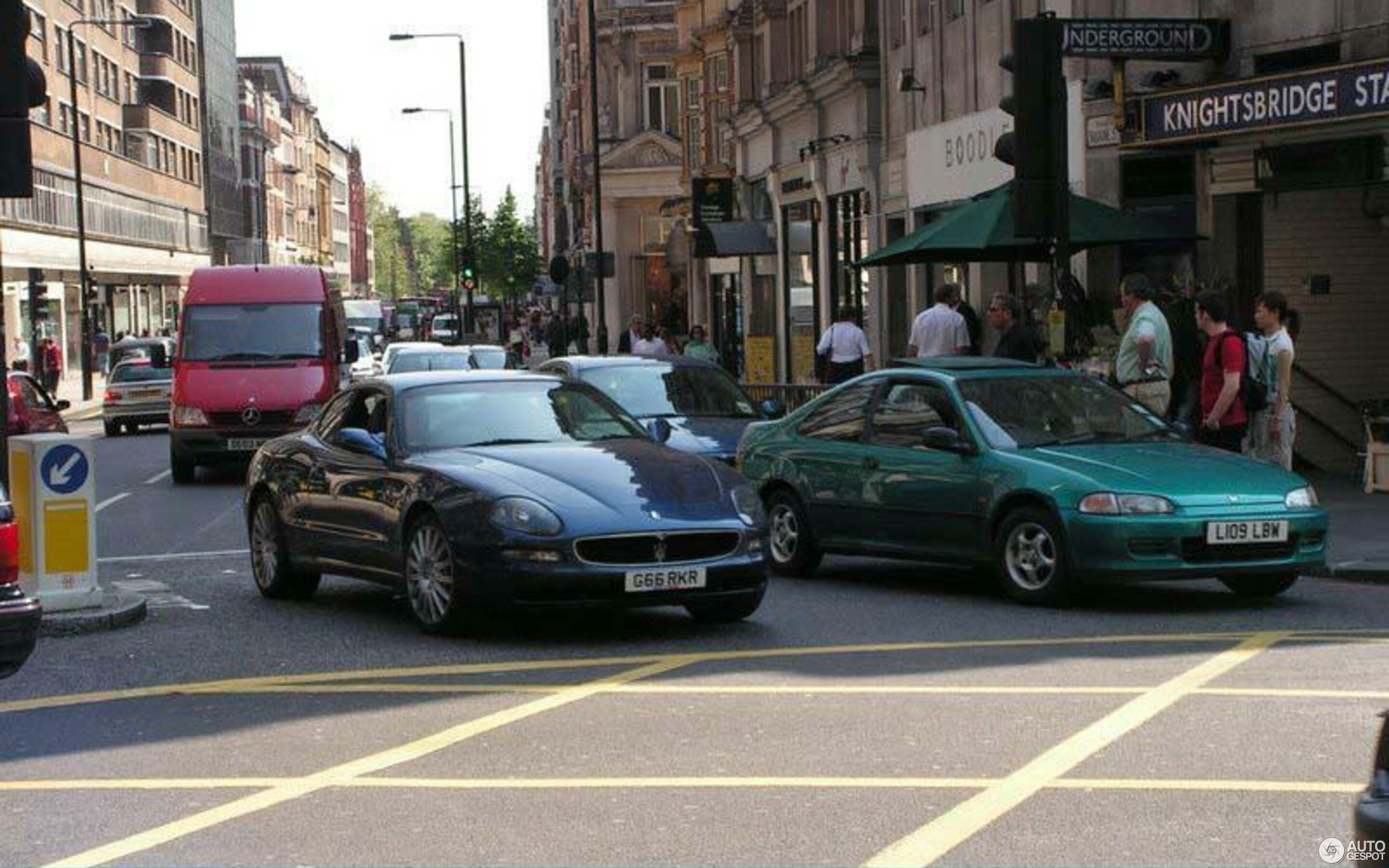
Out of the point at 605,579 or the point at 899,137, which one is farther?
the point at 899,137

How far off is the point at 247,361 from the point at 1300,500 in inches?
655

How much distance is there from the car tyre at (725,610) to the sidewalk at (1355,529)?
3996 millimetres

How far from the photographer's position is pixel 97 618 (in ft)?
41.5

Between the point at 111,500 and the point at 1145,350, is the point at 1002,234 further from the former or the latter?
the point at 111,500

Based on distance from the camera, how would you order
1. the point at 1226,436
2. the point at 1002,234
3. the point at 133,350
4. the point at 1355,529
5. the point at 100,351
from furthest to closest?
the point at 100,351
the point at 133,350
the point at 1002,234
the point at 1355,529
the point at 1226,436

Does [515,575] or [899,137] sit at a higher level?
[899,137]

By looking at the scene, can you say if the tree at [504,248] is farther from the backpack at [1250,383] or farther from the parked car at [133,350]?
the backpack at [1250,383]

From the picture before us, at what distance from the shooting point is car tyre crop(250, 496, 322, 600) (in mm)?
14000

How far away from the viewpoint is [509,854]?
6473 mm

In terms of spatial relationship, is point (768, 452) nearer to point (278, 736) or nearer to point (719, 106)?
point (278, 736)

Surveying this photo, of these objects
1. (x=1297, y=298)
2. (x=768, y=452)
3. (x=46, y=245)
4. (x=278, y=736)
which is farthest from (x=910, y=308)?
(x=46, y=245)

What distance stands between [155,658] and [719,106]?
4202cm

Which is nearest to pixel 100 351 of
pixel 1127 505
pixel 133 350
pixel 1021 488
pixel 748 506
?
pixel 133 350

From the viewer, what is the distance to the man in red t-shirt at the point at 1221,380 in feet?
51.0
